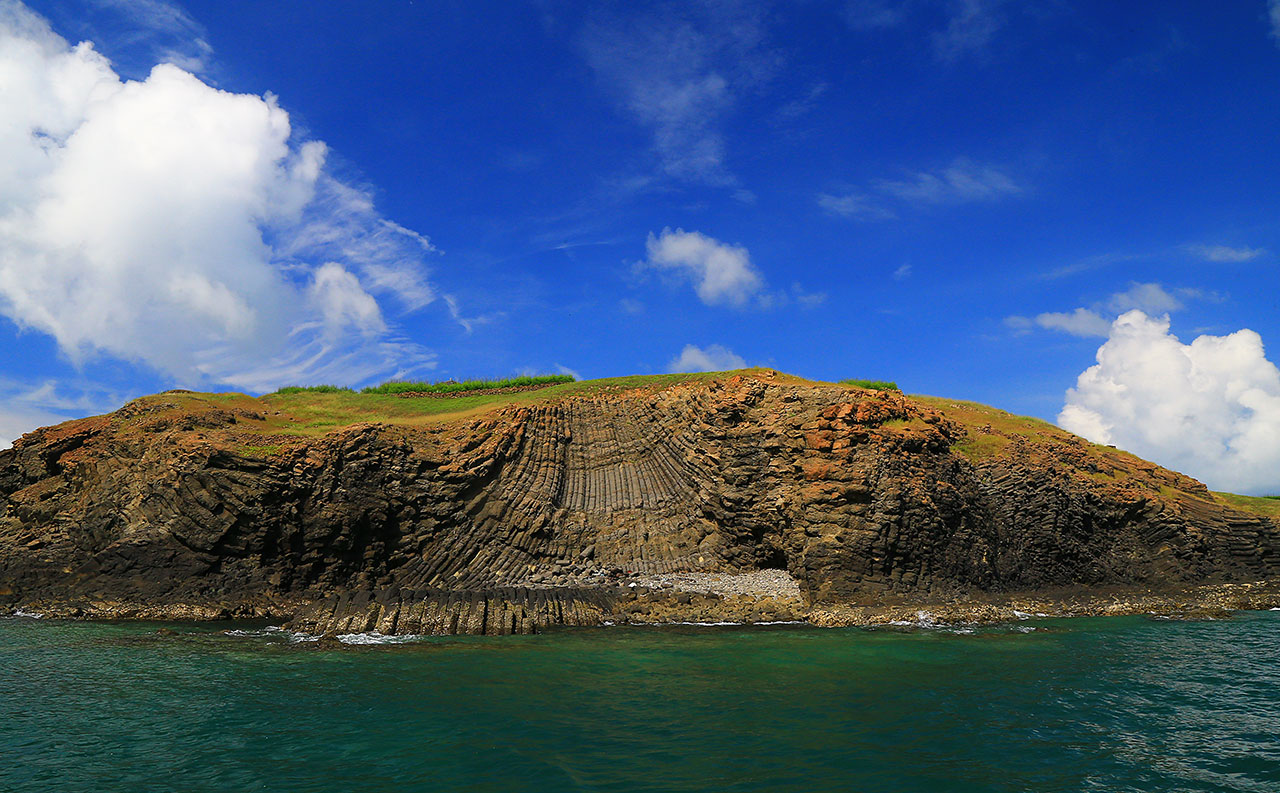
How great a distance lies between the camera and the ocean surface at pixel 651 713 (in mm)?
10258

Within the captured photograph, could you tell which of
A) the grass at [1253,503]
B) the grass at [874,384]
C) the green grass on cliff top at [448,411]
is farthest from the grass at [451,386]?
the grass at [1253,503]

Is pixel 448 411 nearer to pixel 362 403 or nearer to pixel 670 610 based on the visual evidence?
pixel 362 403

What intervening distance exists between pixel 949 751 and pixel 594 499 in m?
22.2

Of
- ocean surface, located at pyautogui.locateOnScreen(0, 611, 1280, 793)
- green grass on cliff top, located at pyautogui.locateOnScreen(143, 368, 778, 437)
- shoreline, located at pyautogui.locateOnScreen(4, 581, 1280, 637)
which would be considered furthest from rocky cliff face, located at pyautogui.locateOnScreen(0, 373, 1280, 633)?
ocean surface, located at pyautogui.locateOnScreen(0, 611, 1280, 793)

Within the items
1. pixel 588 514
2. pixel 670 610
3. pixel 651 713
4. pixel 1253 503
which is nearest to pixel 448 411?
pixel 588 514

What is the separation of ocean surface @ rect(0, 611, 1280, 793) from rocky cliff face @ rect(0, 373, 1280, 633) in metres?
5.00

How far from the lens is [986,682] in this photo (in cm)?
1523

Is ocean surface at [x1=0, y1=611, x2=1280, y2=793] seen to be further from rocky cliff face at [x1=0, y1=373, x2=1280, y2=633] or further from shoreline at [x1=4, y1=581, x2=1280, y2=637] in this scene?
rocky cliff face at [x1=0, y1=373, x2=1280, y2=633]

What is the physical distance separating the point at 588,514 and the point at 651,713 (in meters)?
18.7

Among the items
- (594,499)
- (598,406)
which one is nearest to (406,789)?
(594,499)

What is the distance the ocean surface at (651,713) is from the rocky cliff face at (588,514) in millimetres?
4996

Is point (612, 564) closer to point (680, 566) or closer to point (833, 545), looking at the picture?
point (680, 566)

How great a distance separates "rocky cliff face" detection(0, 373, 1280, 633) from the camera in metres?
25.6

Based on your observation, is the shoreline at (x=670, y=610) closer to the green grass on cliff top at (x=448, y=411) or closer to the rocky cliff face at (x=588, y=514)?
the rocky cliff face at (x=588, y=514)
